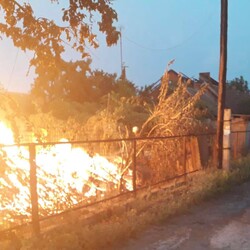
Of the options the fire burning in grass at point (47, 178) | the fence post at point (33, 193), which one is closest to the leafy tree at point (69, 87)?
the fire burning in grass at point (47, 178)

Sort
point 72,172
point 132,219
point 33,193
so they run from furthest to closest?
1. point 72,172
2. point 132,219
3. point 33,193

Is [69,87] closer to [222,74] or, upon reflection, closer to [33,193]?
[222,74]

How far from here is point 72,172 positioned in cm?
809

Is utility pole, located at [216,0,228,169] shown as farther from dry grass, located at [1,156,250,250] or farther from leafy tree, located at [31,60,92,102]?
leafy tree, located at [31,60,92,102]

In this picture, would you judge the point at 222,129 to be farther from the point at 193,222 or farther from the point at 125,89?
the point at 125,89

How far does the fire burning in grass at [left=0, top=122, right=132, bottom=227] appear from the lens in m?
6.32

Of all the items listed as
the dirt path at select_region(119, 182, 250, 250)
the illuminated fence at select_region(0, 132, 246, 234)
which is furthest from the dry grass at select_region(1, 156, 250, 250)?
the illuminated fence at select_region(0, 132, 246, 234)

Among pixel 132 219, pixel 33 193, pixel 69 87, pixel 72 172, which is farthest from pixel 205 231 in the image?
pixel 69 87

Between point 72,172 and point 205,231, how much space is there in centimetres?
264

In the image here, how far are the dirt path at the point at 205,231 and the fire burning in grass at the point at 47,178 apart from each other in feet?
5.11

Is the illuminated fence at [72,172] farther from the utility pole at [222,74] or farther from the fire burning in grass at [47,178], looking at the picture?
the utility pole at [222,74]

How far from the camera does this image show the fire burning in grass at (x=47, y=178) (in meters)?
6.32

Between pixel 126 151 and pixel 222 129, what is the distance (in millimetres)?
3378

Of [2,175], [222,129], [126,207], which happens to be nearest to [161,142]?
[222,129]
